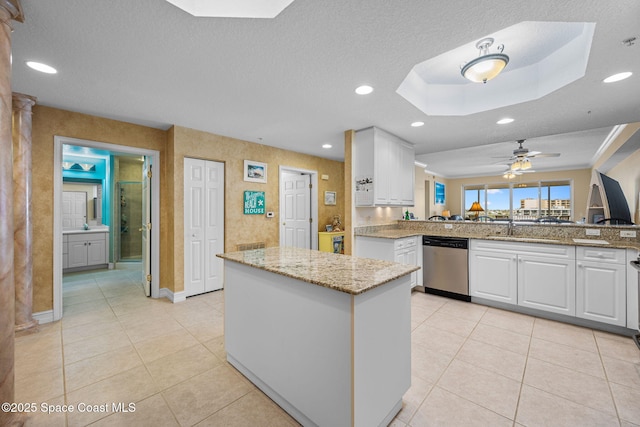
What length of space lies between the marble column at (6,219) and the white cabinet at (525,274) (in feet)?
14.1

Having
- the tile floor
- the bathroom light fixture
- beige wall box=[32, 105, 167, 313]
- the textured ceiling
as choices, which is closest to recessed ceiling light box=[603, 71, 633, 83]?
the textured ceiling

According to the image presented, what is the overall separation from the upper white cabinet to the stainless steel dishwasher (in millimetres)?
893

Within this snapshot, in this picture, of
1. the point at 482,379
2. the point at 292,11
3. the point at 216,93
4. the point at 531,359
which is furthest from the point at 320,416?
the point at 216,93

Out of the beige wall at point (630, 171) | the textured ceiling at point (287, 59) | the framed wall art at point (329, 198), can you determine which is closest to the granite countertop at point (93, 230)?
the textured ceiling at point (287, 59)

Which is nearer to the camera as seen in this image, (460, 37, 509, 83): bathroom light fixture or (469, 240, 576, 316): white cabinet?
(460, 37, 509, 83): bathroom light fixture

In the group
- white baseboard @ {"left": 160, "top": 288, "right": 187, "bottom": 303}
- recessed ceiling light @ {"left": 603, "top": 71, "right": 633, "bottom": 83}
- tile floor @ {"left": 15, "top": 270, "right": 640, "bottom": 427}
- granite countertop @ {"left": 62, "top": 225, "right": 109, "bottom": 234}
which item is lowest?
tile floor @ {"left": 15, "top": 270, "right": 640, "bottom": 427}

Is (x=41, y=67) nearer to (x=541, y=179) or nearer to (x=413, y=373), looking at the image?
(x=413, y=373)

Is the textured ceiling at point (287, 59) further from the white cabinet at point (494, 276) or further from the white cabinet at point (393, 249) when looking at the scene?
the white cabinet at point (494, 276)

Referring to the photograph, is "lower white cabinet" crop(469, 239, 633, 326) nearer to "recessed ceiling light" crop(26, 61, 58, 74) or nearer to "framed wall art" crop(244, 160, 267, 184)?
"framed wall art" crop(244, 160, 267, 184)

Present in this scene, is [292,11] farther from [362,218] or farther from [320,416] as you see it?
[362,218]

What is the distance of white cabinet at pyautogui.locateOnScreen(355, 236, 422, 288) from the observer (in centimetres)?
353

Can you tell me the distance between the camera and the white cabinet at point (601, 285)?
2557 mm

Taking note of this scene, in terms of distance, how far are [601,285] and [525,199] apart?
836cm

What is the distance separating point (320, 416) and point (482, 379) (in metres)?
1.34
